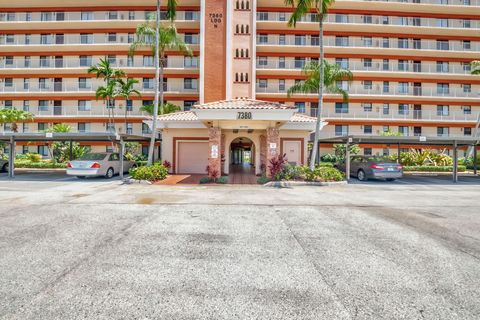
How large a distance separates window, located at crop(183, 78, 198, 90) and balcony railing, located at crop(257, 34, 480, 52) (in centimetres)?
1012

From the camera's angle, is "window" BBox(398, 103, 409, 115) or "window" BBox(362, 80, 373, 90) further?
"window" BBox(398, 103, 409, 115)

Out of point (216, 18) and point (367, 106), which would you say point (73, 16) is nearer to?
point (216, 18)

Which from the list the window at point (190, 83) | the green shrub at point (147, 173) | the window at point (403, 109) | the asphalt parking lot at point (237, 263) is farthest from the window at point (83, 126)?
the window at point (403, 109)

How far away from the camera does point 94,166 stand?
16359 millimetres

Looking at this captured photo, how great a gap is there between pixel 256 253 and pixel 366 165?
14899 mm

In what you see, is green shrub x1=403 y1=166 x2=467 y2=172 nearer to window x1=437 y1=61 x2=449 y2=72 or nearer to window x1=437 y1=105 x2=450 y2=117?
window x1=437 y1=105 x2=450 y2=117

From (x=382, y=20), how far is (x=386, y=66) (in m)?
6.59

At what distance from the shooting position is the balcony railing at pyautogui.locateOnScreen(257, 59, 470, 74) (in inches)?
1335

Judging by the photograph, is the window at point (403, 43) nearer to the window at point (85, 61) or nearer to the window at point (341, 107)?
the window at point (341, 107)

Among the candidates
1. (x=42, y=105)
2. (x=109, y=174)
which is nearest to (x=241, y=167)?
(x=109, y=174)

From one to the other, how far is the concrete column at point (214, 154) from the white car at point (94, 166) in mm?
7340

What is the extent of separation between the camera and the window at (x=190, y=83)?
111ft

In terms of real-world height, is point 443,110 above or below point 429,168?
above

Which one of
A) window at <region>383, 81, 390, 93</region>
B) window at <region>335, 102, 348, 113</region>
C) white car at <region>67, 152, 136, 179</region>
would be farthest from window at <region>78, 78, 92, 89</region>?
window at <region>383, 81, 390, 93</region>
